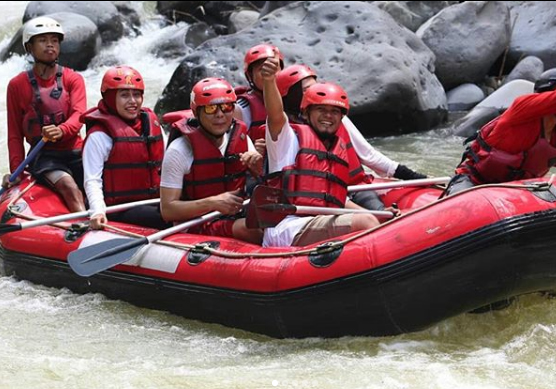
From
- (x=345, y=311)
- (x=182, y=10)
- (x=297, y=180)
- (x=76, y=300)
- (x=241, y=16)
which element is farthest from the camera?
(x=182, y=10)

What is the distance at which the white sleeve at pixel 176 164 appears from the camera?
477 cm

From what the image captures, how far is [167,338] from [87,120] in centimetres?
Answer: 154

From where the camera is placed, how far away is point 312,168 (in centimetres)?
454

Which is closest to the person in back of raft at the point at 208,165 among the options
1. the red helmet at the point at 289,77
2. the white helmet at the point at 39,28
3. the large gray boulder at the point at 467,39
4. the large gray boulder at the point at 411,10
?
the red helmet at the point at 289,77

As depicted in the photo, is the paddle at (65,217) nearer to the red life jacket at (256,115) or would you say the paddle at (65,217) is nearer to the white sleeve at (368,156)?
the red life jacket at (256,115)

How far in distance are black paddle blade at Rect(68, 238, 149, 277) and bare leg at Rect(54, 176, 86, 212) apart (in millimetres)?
855

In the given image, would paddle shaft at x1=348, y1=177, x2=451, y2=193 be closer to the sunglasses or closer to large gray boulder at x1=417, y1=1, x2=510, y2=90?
the sunglasses

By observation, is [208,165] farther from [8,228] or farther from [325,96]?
[8,228]

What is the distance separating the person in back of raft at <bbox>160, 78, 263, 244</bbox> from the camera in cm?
472

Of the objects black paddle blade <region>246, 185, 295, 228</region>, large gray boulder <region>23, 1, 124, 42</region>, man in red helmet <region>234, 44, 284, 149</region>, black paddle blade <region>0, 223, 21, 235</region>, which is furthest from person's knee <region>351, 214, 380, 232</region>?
large gray boulder <region>23, 1, 124, 42</region>

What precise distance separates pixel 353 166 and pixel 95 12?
30.0 feet

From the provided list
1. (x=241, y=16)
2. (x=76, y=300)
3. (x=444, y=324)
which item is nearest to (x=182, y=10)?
(x=241, y=16)

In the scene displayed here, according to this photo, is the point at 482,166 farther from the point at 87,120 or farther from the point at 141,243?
the point at 87,120

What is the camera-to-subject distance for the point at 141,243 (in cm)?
473
